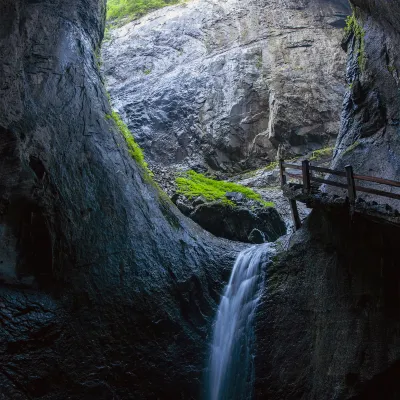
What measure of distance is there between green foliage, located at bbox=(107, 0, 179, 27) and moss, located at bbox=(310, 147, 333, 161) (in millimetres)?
17817

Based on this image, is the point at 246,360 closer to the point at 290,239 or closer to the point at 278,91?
the point at 290,239

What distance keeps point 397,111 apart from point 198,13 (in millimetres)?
22151

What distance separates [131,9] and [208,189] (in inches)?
824

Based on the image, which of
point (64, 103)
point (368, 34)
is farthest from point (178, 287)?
point (368, 34)

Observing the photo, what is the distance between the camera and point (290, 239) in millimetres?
12477

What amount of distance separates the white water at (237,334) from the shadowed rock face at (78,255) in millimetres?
344

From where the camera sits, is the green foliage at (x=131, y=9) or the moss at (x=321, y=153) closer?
the moss at (x=321, y=153)

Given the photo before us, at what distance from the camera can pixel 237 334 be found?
11.1m

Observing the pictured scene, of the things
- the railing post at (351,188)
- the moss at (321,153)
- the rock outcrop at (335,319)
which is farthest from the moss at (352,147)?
the moss at (321,153)

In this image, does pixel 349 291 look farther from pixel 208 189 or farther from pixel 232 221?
pixel 208 189

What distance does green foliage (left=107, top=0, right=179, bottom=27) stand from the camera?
104 ft

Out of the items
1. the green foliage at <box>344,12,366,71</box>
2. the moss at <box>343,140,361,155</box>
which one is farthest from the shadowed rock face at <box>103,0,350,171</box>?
the moss at <box>343,140,361,155</box>

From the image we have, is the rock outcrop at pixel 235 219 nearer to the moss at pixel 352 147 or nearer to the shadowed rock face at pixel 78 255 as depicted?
the shadowed rock face at pixel 78 255

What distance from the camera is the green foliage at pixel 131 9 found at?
104 ft
